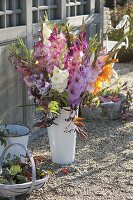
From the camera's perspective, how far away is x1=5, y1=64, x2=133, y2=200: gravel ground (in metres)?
4.17

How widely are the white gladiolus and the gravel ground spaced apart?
749 mm

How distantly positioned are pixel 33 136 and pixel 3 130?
0.95 meters

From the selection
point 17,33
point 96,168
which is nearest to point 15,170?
point 96,168

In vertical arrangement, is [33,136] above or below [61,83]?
below

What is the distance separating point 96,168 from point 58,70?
3.23 feet

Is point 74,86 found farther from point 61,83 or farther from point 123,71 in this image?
point 123,71

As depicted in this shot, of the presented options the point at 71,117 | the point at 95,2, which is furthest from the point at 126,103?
the point at 71,117

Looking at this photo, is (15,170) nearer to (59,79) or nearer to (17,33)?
(59,79)

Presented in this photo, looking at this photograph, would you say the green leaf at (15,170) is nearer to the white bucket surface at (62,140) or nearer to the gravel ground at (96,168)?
the gravel ground at (96,168)

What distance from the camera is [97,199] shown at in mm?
4074

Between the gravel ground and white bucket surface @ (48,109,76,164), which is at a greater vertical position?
white bucket surface @ (48,109,76,164)

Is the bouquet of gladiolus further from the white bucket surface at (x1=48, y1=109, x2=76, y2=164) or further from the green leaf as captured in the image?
the green leaf

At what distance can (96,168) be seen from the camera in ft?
15.5

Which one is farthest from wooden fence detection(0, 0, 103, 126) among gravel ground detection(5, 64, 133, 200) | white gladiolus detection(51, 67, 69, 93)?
white gladiolus detection(51, 67, 69, 93)
